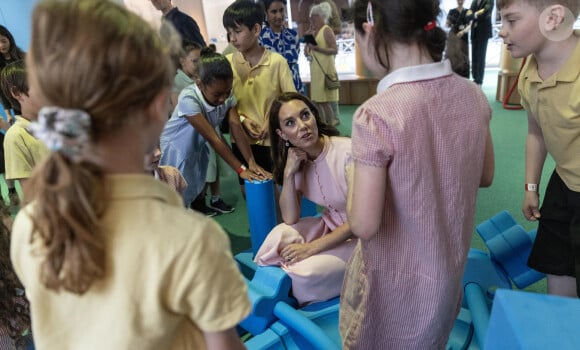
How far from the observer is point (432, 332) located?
38.8 inches

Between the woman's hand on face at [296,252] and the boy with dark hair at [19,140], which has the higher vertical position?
the boy with dark hair at [19,140]

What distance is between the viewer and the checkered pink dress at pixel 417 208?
760 millimetres

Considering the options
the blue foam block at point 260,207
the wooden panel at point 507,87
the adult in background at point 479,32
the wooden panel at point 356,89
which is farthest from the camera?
the wooden panel at point 356,89

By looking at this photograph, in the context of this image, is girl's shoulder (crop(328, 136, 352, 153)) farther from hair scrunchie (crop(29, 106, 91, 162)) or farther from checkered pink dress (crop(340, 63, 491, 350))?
hair scrunchie (crop(29, 106, 91, 162))

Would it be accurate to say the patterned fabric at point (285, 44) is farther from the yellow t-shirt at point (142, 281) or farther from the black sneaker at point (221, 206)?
the yellow t-shirt at point (142, 281)

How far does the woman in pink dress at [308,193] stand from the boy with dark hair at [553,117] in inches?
25.0

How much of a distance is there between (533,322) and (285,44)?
255 centimetres

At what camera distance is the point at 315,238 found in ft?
5.52

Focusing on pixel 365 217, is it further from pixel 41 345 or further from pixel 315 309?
pixel 315 309

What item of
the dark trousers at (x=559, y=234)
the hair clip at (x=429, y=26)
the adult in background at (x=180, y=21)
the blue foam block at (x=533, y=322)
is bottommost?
the dark trousers at (x=559, y=234)

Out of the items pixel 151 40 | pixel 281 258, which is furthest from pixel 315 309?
pixel 151 40

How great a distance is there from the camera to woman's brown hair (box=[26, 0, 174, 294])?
0.43 m

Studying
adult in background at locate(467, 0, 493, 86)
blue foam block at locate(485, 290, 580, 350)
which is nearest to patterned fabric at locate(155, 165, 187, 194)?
blue foam block at locate(485, 290, 580, 350)

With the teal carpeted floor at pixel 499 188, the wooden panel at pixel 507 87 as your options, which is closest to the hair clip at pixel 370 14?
the teal carpeted floor at pixel 499 188
